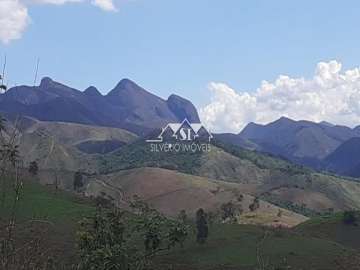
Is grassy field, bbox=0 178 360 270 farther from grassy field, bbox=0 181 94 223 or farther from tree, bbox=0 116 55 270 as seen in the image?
tree, bbox=0 116 55 270

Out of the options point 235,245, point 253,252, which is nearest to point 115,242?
point 253,252

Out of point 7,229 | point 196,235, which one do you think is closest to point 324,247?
point 196,235

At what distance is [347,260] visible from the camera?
10931cm

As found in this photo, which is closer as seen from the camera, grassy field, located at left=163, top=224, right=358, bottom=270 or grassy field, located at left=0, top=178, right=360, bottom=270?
grassy field, located at left=0, top=178, right=360, bottom=270

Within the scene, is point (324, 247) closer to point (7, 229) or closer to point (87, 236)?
point (87, 236)

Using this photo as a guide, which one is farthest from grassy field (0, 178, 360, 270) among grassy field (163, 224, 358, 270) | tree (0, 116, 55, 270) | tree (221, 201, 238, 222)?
tree (0, 116, 55, 270)

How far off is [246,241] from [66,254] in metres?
40.3

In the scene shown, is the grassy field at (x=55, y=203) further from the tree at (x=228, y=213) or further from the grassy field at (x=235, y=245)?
the tree at (x=228, y=213)

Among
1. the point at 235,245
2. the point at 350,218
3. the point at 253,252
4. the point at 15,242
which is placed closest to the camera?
the point at 15,242

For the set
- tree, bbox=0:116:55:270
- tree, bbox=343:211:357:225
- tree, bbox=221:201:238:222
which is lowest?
tree, bbox=0:116:55:270

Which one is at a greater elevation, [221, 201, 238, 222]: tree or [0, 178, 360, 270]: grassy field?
[221, 201, 238, 222]: tree

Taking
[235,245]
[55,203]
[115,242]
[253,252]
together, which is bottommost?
[253,252]

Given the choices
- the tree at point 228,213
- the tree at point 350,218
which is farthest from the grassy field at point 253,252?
the tree at point 228,213

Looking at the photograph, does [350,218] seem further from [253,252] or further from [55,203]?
[55,203]
